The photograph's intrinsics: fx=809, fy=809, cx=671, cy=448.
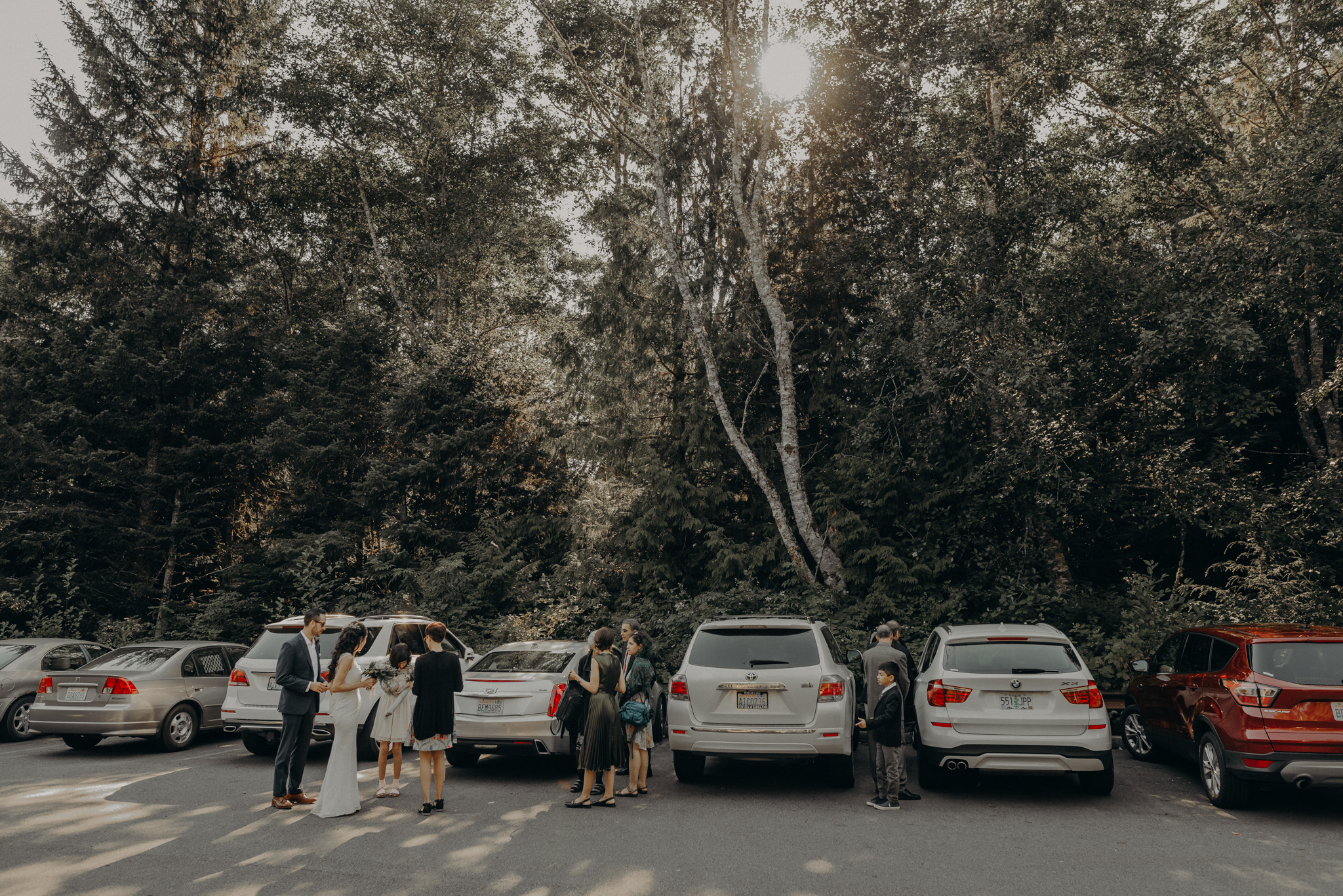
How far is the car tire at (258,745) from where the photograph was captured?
1057 centimetres

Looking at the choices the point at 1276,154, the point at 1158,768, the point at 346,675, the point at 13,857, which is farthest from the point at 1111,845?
the point at 1276,154

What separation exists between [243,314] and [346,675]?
20.0m

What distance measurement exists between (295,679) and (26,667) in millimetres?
7993

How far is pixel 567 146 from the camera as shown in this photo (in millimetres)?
27922

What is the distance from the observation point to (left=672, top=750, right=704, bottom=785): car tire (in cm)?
848

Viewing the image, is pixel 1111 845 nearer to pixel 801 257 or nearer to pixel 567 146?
pixel 801 257

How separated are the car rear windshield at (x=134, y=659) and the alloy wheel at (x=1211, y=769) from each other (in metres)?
12.7

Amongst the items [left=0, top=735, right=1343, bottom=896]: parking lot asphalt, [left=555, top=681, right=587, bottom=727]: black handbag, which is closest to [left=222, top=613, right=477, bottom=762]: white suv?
[left=0, top=735, right=1343, bottom=896]: parking lot asphalt

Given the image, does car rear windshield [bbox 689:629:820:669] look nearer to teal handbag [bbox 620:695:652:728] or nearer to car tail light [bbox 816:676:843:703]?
car tail light [bbox 816:676:843:703]

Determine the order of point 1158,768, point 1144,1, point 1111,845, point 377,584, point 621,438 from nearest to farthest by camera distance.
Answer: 1. point 1111,845
2. point 1158,768
3. point 1144,1
4. point 621,438
5. point 377,584

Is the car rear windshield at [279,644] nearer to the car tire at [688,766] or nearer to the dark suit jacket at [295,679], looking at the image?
the dark suit jacket at [295,679]

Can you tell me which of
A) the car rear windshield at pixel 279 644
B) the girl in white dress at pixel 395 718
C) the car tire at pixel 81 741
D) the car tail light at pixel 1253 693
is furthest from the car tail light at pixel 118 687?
the car tail light at pixel 1253 693

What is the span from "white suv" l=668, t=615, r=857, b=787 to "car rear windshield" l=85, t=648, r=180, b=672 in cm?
771

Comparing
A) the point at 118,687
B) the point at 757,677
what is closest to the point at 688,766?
the point at 757,677
